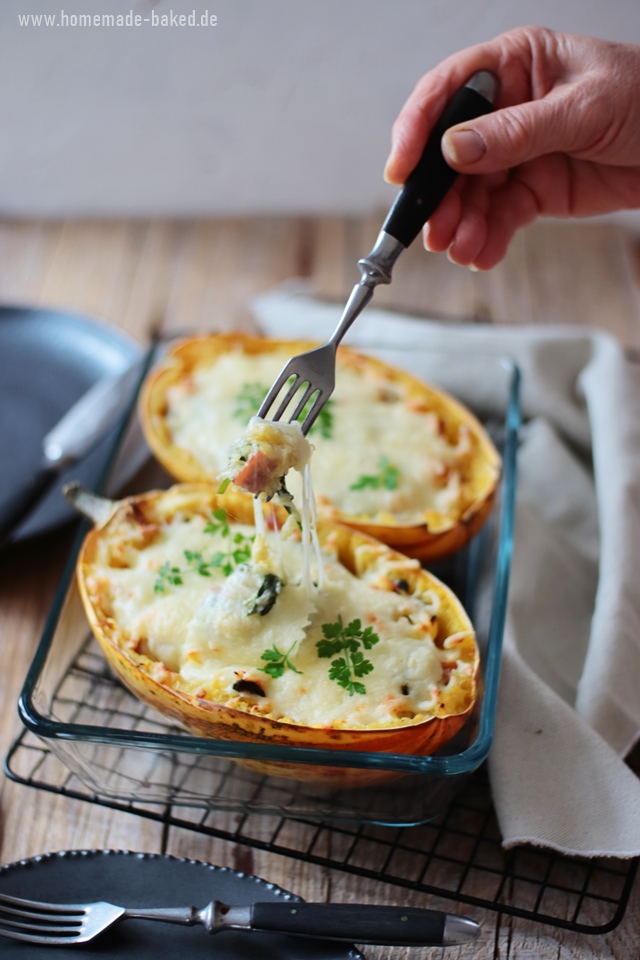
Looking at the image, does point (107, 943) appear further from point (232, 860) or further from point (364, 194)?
point (364, 194)

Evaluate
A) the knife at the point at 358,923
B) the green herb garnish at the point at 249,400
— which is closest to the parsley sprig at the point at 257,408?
the green herb garnish at the point at 249,400

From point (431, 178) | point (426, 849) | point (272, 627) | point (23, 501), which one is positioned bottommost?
point (426, 849)

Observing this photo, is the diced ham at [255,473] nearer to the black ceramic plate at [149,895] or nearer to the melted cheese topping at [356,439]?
the melted cheese topping at [356,439]

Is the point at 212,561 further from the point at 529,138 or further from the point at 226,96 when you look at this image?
the point at 226,96

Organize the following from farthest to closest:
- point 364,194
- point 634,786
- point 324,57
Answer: point 364,194 → point 324,57 → point 634,786

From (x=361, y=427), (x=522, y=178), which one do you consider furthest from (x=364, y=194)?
(x=361, y=427)

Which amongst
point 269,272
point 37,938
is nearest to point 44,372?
point 269,272
